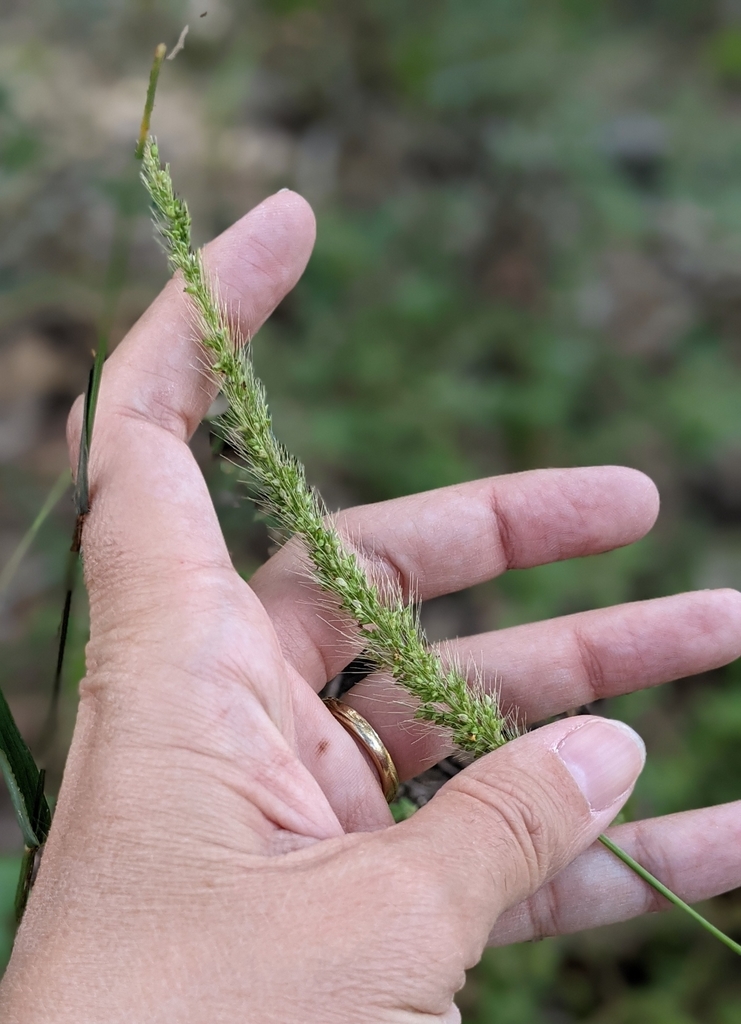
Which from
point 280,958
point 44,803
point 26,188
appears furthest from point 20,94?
point 280,958

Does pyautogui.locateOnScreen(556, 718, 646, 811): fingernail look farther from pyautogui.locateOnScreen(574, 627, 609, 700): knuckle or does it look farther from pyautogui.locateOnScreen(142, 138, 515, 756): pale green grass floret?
pyautogui.locateOnScreen(574, 627, 609, 700): knuckle

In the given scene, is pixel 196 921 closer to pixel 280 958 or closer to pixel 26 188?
pixel 280 958

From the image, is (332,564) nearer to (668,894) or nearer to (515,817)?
(515,817)

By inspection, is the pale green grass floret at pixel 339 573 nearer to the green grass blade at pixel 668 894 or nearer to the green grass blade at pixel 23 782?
the green grass blade at pixel 668 894

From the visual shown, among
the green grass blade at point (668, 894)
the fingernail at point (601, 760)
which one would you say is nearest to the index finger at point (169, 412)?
the fingernail at point (601, 760)

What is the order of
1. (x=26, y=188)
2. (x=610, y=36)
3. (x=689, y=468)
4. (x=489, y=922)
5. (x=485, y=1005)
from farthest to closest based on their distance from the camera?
(x=610, y=36) → (x=689, y=468) → (x=26, y=188) → (x=485, y=1005) → (x=489, y=922)

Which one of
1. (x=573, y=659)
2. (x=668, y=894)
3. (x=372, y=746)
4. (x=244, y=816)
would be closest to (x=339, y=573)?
(x=372, y=746)
